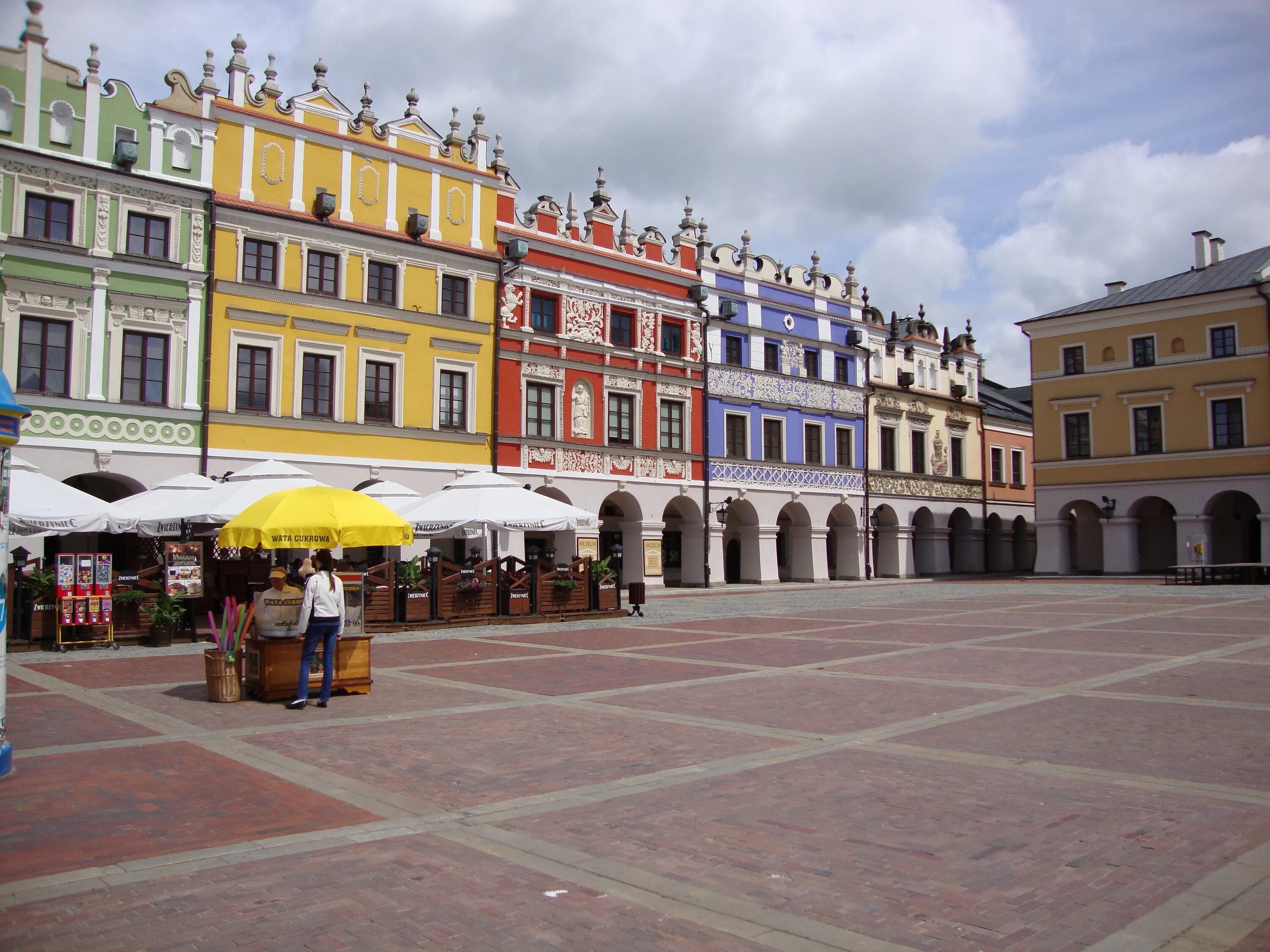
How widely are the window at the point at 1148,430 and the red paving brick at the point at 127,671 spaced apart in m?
38.7

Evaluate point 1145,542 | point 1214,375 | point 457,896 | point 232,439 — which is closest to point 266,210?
point 232,439

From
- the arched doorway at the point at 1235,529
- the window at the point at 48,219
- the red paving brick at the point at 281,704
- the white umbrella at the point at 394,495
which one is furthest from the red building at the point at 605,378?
the arched doorway at the point at 1235,529

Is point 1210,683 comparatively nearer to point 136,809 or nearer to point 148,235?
point 136,809

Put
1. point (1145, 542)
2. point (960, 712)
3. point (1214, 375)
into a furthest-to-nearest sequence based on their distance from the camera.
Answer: point (1145, 542)
point (1214, 375)
point (960, 712)

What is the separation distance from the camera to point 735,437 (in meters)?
38.2

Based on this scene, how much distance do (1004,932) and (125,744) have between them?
23.5ft

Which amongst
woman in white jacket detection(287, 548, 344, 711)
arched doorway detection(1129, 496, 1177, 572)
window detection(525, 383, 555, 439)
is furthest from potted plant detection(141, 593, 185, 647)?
arched doorway detection(1129, 496, 1177, 572)

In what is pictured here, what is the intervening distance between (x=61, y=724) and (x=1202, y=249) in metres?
48.5

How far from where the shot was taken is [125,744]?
8688 millimetres

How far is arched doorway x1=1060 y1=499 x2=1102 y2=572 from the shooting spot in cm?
4856

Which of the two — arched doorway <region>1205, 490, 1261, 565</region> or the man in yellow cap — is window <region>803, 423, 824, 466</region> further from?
the man in yellow cap

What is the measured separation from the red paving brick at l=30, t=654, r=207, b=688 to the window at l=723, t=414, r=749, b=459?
24107mm

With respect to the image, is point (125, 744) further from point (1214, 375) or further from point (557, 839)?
point (1214, 375)

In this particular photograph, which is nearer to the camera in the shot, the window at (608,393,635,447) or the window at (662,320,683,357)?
the window at (608,393,635,447)
